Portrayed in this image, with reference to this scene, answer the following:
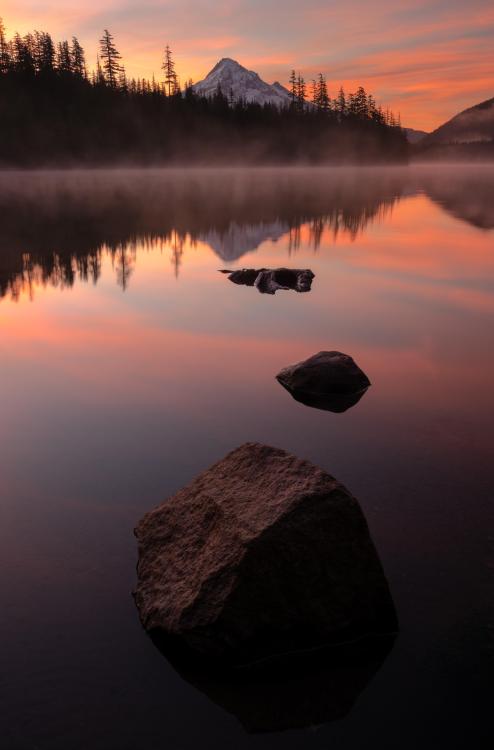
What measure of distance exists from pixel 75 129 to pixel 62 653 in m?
128

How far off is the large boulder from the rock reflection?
0.11m

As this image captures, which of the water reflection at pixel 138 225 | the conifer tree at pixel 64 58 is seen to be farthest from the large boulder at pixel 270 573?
the conifer tree at pixel 64 58

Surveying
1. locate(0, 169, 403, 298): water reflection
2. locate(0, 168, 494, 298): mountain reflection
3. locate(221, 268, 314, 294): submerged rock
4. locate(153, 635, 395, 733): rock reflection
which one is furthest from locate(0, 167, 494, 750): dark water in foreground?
locate(0, 168, 494, 298): mountain reflection

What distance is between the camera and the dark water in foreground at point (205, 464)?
13.3 feet

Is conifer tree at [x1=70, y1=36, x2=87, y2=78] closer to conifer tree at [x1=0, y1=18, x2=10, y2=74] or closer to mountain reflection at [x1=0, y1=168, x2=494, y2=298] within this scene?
conifer tree at [x1=0, y1=18, x2=10, y2=74]

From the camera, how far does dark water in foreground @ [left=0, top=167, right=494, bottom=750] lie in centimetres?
405

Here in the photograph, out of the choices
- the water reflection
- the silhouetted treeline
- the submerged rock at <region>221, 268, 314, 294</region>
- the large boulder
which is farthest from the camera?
the silhouetted treeline

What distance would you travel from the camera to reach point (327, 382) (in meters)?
9.64

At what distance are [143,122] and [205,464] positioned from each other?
141 meters

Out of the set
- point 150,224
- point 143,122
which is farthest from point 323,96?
point 150,224

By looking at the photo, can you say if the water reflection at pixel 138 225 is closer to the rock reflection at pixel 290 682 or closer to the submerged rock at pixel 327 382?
the submerged rock at pixel 327 382

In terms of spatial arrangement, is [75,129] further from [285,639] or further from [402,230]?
[285,639]

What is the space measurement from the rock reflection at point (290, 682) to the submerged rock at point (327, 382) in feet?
16.8

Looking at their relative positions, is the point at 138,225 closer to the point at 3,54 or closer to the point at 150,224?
the point at 150,224
